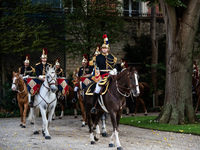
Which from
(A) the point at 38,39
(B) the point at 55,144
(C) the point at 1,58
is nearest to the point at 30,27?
(A) the point at 38,39

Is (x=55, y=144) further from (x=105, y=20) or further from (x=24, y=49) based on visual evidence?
(x=105, y=20)

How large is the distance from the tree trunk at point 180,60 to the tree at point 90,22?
789cm

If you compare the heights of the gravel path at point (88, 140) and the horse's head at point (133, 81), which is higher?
the horse's head at point (133, 81)

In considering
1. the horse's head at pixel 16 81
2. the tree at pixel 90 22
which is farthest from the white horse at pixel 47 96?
the tree at pixel 90 22

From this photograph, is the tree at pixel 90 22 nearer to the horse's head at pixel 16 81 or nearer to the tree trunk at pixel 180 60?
the horse's head at pixel 16 81

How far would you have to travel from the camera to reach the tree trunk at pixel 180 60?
1403 cm

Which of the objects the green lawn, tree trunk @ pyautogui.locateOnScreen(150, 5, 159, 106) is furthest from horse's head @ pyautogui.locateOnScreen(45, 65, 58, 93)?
tree trunk @ pyautogui.locateOnScreen(150, 5, 159, 106)

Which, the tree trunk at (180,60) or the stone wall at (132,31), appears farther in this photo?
the stone wall at (132,31)

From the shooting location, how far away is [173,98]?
1421cm

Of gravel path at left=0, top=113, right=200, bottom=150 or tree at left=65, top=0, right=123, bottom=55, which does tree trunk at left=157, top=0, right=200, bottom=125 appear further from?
tree at left=65, top=0, right=123, bottom=55

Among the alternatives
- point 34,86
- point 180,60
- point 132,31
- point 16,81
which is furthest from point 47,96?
A: point 132,31

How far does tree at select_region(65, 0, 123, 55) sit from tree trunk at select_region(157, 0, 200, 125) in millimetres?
7895

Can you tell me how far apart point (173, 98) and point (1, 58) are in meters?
12.1

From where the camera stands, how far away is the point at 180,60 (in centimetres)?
1411
